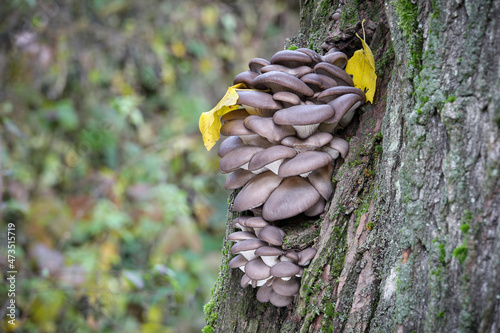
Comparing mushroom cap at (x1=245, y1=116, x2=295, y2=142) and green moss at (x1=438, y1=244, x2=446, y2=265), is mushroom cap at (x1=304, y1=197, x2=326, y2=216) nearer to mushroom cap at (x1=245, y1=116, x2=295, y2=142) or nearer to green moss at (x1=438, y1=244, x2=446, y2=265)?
mushroom cap at (x1=245, y1=116, x2=295, y2=142)

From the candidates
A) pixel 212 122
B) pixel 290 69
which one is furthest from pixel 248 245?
pixel 290 69

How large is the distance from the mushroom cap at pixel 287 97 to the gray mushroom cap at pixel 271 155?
200mm

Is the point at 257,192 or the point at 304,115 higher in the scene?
the point at 304,115

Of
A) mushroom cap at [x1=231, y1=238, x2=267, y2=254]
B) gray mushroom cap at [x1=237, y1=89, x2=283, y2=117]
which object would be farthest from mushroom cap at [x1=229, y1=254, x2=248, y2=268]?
gray mushroom cap at [x1=237, y1=89, x2=283, y2=117]

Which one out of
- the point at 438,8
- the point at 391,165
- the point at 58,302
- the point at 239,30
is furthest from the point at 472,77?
the point at 239,30

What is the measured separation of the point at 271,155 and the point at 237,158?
0.19 m

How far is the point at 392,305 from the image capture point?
4.36 ft

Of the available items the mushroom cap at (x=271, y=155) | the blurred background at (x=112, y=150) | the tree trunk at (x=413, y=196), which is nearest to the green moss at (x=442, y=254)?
the tree trunk at (x=413, y=196)

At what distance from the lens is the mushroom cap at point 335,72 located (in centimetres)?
163

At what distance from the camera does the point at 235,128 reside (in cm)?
168

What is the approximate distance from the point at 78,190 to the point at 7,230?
161 centimetres

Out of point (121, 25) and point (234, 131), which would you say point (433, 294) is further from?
point (121, 25)

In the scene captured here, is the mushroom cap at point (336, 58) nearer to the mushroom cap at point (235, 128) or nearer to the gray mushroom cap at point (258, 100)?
the gray mushroom cap at point (258, 100)

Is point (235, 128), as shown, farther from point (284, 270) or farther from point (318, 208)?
point (284, 270)
